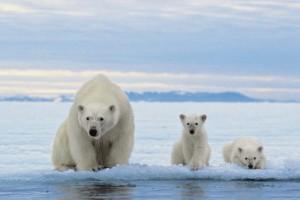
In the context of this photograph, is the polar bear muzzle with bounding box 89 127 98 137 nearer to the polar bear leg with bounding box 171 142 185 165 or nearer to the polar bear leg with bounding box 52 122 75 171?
the polar bear leg with bounding box 52 122 75 171

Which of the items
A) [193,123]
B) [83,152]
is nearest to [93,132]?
[83,152]

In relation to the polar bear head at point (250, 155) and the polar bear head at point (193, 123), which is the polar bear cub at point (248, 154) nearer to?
the polar bear head at point (250, 155)

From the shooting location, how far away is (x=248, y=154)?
1373 cm

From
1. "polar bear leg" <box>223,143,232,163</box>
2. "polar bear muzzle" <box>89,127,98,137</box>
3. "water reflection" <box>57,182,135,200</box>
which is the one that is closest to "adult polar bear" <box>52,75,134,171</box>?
"polar bear muzzle" <box>89,127,98,137</box>

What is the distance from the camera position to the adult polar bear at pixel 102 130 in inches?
452

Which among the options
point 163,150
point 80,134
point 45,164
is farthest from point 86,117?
point 163,150

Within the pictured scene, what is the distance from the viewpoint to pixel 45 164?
17484mm

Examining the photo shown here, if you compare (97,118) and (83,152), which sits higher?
(97,118)

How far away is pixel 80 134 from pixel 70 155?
1.09 meters

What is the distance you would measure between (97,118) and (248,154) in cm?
363

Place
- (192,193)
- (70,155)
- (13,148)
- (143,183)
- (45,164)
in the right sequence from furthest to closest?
(13,148), (45,164), (70,155), (143,183), (192,193)

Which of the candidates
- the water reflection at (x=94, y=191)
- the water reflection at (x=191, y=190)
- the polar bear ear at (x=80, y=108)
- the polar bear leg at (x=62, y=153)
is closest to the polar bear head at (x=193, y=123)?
the polar bear leg at (x=62, y=153)

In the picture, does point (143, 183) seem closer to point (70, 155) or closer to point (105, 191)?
point (105, 191)

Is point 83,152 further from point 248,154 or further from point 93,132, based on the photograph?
point 248,154
